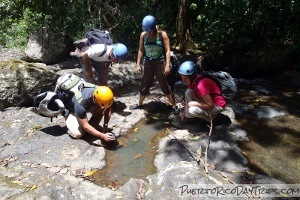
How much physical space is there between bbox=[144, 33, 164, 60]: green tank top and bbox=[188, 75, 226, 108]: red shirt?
1042 millimetres

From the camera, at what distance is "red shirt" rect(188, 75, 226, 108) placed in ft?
16.7

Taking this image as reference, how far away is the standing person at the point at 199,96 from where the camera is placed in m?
5.12

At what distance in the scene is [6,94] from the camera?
6.61m

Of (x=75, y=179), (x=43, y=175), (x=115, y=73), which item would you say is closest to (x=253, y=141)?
(x=75, y=179)

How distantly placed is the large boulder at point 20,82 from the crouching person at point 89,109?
164 centimetres

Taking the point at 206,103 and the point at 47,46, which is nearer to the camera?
the point at 206,103

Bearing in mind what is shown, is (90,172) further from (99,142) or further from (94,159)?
(99,142)

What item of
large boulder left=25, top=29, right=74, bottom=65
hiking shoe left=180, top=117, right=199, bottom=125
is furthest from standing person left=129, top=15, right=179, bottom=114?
large boulder left=25, top=29, right=74, bottom=65

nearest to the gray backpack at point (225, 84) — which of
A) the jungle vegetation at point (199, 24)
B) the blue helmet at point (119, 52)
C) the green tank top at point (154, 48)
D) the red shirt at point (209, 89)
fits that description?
the red shirt at point (209, 89)

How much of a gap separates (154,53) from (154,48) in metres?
0.11

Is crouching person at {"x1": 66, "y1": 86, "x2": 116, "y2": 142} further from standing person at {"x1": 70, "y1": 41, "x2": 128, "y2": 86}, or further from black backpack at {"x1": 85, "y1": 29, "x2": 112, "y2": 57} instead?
black backpack at {"x1": 85, "y1": 29, "x2": 112, "y2": 57}

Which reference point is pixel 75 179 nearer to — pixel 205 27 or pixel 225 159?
pixel 225 159

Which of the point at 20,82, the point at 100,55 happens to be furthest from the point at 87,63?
the point at 20,82

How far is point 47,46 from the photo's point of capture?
33.8 feet
